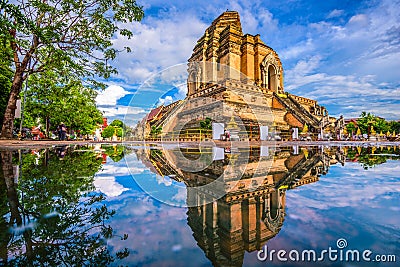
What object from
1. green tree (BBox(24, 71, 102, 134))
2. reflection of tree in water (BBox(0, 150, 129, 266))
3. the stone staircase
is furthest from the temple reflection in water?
the stone staircase

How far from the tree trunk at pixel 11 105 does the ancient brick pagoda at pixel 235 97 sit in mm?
7751

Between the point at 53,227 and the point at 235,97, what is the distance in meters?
17.5

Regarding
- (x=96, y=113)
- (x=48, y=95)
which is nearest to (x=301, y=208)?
(x=48, y=95)

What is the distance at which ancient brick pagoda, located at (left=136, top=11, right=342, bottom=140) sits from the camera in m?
17.2

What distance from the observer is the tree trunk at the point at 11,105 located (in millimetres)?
8461

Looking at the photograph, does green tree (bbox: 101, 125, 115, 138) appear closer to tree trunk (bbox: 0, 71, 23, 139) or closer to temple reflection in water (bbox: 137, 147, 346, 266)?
tree trunk (bbox: 0, 71, 23, 139)

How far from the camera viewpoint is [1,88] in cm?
1272

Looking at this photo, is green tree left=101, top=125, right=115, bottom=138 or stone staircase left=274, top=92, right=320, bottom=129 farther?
green tree left=101, top=125, right=115, bottom=138

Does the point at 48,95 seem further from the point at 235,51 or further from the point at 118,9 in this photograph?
the point at 235,51

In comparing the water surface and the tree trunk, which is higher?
the tree trunk

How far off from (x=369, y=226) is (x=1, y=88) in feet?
57.3

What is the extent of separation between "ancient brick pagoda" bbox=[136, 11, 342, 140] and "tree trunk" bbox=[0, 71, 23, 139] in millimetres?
7751

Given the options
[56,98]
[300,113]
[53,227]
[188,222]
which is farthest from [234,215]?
[300,113]

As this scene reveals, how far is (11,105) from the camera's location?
8641mm
